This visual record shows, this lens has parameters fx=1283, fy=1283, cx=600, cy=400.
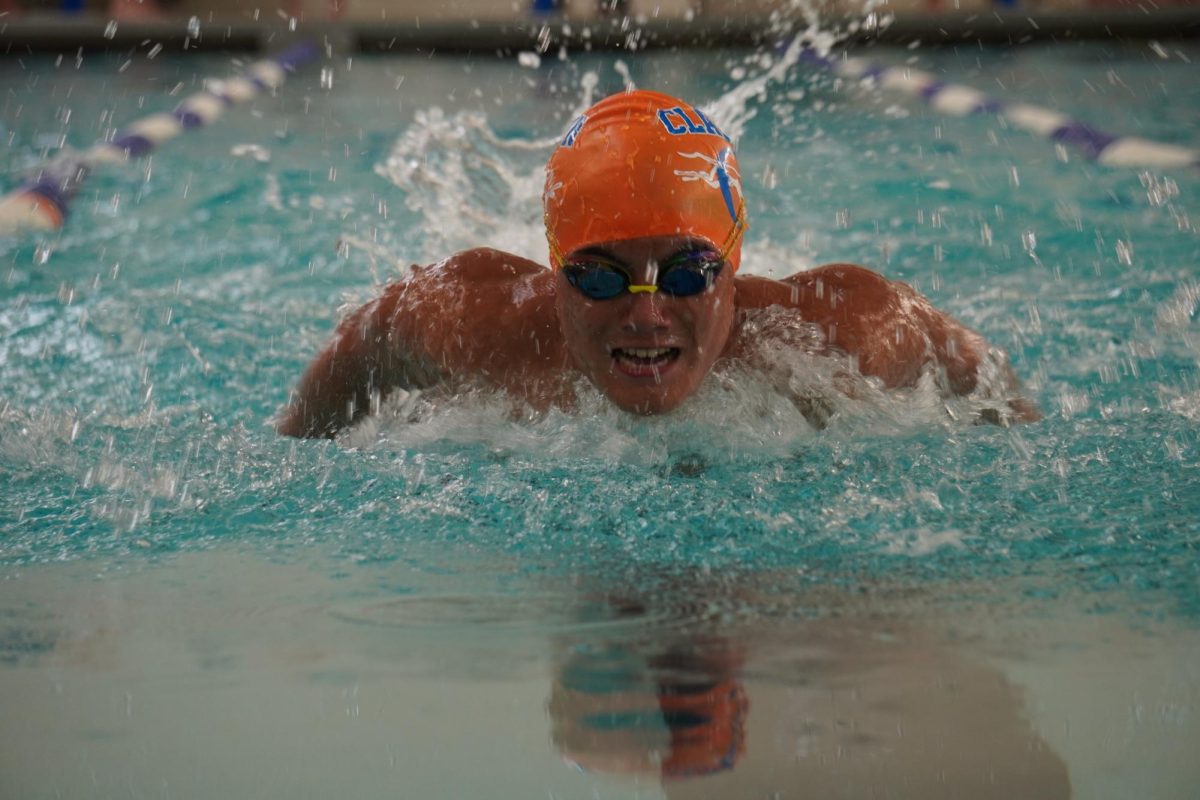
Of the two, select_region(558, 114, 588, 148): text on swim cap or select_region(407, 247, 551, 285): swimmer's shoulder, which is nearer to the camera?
select_region(558, 114, 588, 148): text on swim cap

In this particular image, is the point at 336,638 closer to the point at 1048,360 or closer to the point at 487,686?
the point at 487,686

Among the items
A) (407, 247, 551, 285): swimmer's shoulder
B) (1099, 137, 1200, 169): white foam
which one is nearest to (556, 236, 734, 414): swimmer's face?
(407, 247, 551, 285): swimmer's shoulder

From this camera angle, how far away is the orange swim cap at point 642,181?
7.86ft

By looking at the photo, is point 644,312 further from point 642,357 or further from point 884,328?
point 884,328

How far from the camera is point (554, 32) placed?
371 inches

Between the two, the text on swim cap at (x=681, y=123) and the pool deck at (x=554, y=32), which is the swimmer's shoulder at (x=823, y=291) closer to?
the text on swim cap at (x=681, y=123)

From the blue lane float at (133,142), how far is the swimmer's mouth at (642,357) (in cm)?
334

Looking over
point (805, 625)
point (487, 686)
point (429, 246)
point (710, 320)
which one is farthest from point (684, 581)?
point (429, 246)

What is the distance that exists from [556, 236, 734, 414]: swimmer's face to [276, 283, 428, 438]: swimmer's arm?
485 millimetres

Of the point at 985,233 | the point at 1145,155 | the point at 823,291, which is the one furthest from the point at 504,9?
the point at 823,291

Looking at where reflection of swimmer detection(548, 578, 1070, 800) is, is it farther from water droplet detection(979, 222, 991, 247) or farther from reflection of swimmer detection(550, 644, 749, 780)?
water droplet detection(979, 222, 991, 247)

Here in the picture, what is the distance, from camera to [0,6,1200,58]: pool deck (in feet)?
28.8

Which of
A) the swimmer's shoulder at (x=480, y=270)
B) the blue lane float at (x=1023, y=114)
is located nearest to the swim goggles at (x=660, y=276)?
the swimmer's shoulder at (x=480, y=270)

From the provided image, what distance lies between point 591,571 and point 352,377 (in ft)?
3.48
